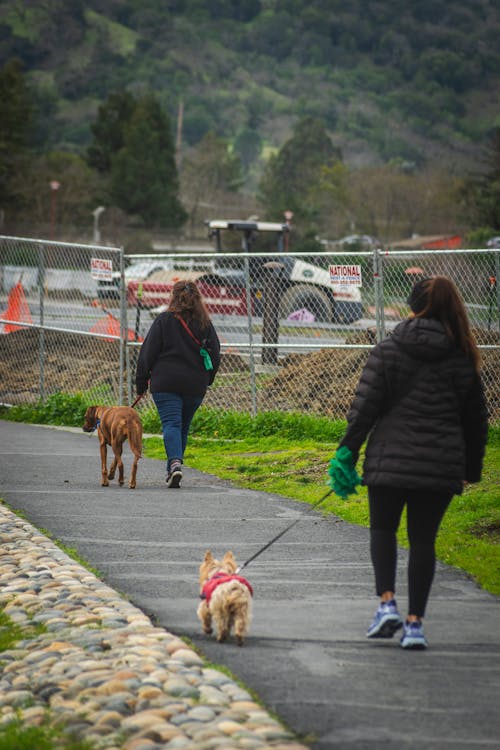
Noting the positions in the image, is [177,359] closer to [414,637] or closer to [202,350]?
[202,350]

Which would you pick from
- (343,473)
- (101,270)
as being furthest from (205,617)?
(101,270)

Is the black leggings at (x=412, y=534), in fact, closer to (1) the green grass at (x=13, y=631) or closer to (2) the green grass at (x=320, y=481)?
(2) the green grass at (x=320, y=481)

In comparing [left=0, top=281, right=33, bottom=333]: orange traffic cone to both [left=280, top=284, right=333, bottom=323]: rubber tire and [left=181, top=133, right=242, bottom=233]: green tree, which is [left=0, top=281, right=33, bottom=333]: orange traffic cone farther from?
[left=181, top=133, right=242, bottom=233]: green tree

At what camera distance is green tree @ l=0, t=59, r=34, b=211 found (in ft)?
227

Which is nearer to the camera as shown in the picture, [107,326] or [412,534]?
[412,534]

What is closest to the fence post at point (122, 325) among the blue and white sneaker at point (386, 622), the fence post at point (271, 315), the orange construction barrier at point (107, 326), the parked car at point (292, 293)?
the parked car at point (292, 293)

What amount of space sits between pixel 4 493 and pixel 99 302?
773 centimetres

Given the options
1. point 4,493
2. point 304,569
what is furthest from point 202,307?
point 304,569

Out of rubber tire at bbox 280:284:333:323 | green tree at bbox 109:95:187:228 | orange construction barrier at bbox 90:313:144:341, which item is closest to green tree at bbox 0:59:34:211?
green tree at bbox 109:95:187:228

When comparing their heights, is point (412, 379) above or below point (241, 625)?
above

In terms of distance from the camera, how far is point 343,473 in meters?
5.74

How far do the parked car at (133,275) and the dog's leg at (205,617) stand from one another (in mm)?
11311

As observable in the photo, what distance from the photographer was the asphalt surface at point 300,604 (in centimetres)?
446

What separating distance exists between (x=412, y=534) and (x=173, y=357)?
476cm
